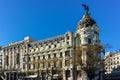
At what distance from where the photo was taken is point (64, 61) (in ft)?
285

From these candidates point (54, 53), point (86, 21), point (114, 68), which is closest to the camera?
point (86, 21)

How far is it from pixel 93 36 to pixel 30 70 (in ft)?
100

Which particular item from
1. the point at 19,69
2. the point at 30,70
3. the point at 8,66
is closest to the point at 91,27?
the point at 30,70

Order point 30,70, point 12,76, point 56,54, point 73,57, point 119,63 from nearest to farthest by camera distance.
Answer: point 73,57
point 56,54
point 30,70
point 12,76
point 119,63

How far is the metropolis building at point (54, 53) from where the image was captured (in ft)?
275

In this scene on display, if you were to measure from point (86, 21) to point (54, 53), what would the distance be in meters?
17.0

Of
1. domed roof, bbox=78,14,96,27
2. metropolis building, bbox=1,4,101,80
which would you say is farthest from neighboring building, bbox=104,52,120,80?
metropolis building, bbox=1,4,101,80

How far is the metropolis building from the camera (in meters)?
83.8

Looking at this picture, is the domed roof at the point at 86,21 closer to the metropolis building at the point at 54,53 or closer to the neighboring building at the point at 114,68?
the metropolis building at the point at 54,53

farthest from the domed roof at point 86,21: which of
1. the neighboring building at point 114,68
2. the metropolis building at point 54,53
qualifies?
the neighboring building at point 114,68

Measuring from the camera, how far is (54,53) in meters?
91.8

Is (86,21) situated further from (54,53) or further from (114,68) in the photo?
(114,68)

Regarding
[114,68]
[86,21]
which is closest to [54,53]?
[86,21]

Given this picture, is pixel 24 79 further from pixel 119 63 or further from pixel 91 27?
pixel 119 63
